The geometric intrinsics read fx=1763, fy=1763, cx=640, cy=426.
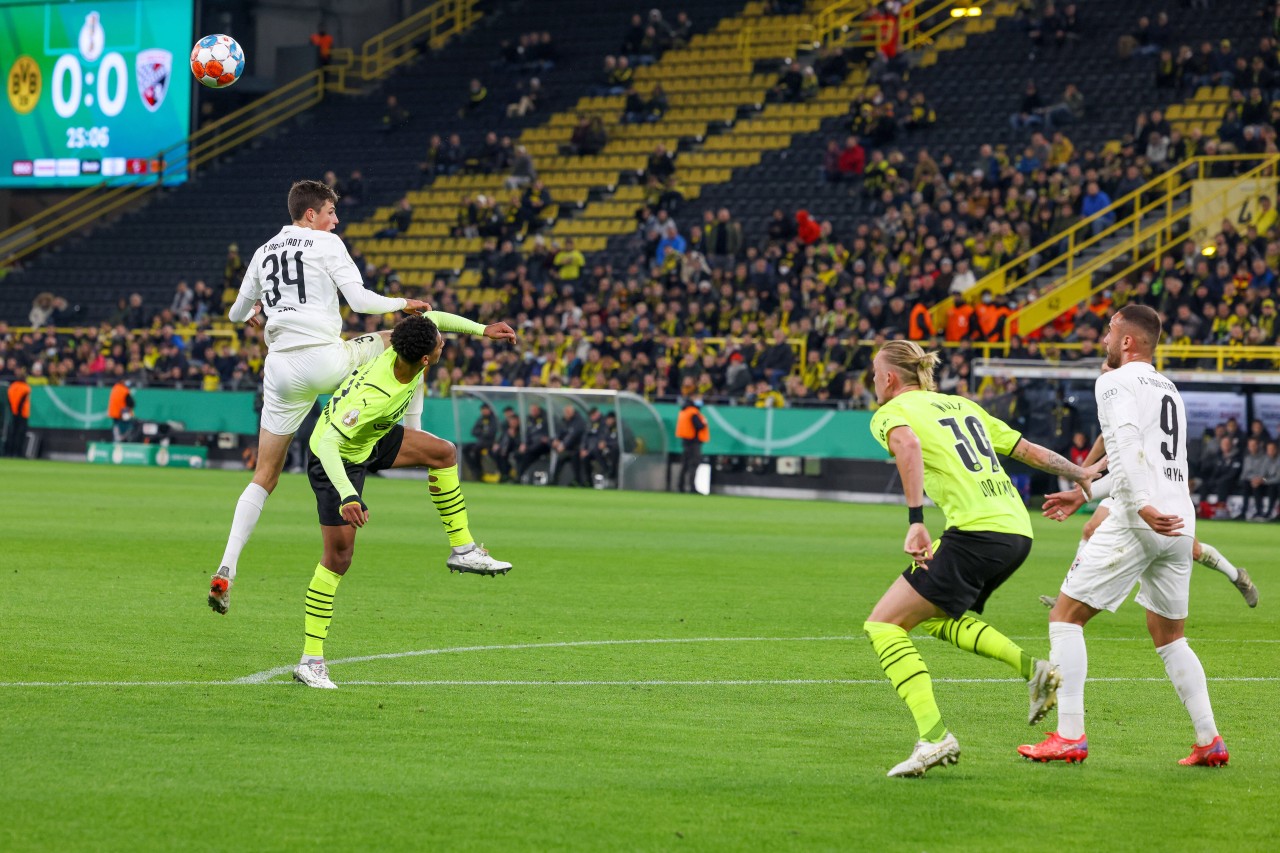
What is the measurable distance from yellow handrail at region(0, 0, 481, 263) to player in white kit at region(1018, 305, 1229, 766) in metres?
43.7

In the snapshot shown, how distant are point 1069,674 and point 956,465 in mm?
1113

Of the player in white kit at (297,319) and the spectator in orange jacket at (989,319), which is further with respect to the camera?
the spectator in orange jacket at (989,319)

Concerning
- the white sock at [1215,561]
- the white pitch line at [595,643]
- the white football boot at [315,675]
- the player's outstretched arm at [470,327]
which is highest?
the player's outstretched arm at [470,327]

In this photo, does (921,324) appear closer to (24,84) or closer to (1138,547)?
(1138,547)

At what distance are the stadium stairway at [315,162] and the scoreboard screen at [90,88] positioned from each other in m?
1.96

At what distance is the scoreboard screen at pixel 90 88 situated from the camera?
47188mm

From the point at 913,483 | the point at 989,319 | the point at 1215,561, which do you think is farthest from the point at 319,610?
the point at 989,319

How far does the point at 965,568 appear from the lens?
755 centimetres

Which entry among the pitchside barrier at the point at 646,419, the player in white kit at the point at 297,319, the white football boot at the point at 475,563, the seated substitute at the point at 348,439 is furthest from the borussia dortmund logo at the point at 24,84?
the seated substitute at the point at 348,439

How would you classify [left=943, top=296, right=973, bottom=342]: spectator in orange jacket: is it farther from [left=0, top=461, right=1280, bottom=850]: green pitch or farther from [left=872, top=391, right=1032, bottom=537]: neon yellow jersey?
[left=872, top=391, right=1032, bottom=537]: neon yellow jersey

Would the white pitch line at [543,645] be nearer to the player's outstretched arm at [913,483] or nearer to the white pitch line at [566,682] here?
the white pitch line at [566,682]

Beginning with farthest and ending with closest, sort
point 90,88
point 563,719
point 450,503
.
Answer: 1. point 90,88
2. point 450,503
3. point 563,719

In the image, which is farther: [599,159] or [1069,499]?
[599,159]

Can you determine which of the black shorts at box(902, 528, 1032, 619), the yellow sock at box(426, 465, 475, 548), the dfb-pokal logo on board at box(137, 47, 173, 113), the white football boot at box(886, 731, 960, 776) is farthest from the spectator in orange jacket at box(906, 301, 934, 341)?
the white football boot at box(886, 731, 960, 776)
